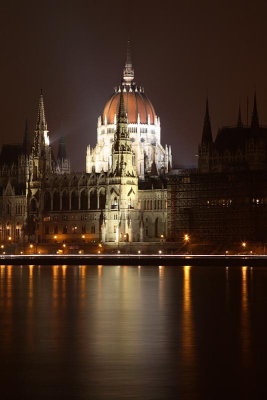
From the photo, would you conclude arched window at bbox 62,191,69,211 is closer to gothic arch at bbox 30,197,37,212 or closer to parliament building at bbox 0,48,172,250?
parliament building at bbox 0,48,172,250

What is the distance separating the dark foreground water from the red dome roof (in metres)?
120

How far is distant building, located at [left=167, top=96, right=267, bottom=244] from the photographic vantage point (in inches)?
6029

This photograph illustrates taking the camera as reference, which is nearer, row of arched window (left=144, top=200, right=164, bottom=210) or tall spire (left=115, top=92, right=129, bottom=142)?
row of arched window (left=144, top=200, right=164, bottom=210)

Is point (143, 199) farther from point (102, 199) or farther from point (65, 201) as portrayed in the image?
point (65, 201)

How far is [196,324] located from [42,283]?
3603 centimetres

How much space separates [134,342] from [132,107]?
15418 centimetres

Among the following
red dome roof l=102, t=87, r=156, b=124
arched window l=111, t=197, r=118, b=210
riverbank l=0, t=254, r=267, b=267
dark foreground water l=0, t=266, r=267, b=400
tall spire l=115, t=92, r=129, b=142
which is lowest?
dark foreground water l=0, t=266, r=267, b=400

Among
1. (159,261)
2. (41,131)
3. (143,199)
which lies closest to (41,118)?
(41,131)

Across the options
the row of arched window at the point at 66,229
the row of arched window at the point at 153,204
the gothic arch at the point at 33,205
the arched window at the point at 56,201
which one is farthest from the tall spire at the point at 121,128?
the gothic arch at the point at 33,205

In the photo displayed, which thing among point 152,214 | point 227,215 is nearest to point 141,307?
point 227,215

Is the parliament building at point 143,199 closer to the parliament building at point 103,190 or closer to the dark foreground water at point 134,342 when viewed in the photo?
the parliament building at point 103,190

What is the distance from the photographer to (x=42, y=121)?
188000mm

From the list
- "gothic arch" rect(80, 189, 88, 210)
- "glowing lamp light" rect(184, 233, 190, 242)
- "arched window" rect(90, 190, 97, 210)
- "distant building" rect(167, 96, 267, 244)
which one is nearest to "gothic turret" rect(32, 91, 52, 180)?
"gothic arch" rect(80, 189, 88, 210)

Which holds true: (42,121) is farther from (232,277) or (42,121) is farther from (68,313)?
(68,313)
